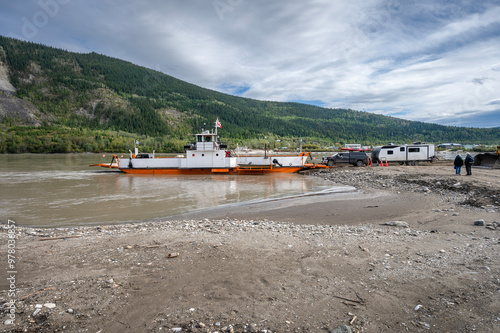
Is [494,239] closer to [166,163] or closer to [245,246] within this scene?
[245,246]

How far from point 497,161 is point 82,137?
113 metres

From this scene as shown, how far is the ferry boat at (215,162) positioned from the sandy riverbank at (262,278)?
21375 mm

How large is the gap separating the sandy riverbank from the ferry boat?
842 inches

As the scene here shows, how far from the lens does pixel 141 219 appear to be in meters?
10.2

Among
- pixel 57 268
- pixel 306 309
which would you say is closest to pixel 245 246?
pixel 306 309

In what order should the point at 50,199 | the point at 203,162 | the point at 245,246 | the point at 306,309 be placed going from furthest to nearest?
the point at 203,162 < the point at 50,199 < the point at 245,246 < the point at 306,309

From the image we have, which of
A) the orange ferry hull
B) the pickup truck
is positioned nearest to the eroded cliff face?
the orange ferry hull

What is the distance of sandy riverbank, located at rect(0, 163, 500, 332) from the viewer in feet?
10.3

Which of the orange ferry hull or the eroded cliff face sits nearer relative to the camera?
the orange ferry hull

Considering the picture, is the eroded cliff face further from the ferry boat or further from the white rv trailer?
the white rv trailer

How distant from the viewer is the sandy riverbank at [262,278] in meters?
3.15

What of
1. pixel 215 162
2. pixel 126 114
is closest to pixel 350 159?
pixel 215 162

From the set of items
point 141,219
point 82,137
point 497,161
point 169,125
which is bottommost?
point 141,219

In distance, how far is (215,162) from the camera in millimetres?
29703
